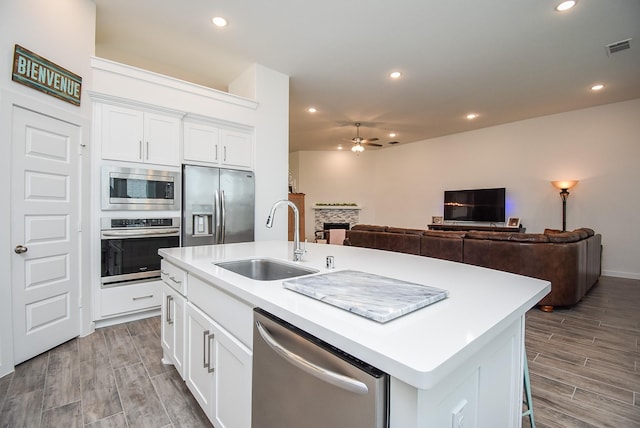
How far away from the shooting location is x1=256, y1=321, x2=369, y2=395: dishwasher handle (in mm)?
671

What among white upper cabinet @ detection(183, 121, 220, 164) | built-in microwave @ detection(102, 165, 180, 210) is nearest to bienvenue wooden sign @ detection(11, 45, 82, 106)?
built-in microwave @ detection(102, 165, 180, 210)

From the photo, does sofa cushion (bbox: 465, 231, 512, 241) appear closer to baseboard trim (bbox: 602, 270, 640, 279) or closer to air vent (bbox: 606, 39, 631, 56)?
air vent (bbox: 606, 39, 631, 56)

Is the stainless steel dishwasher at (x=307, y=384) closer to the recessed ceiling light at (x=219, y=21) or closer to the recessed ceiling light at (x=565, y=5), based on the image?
the recessed ceiling light at (x=219, y=21)

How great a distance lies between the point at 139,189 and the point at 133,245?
573 mm

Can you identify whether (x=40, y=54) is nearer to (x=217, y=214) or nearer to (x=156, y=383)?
(x=217, y=214)

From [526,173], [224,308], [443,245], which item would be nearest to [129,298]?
[224,308]

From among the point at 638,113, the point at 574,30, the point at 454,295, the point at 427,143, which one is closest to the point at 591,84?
the point at 638,113

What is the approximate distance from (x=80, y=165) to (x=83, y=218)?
481mm

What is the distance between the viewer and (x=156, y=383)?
6.36 feet

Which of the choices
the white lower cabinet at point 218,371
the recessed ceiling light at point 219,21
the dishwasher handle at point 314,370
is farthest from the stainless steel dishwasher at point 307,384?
the recessed ceiling light at point 219,21

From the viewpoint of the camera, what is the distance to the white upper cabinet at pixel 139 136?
2.84 metres

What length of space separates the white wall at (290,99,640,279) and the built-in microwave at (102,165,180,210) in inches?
234

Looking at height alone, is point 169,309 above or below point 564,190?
below

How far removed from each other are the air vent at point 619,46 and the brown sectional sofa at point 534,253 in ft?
7.22
